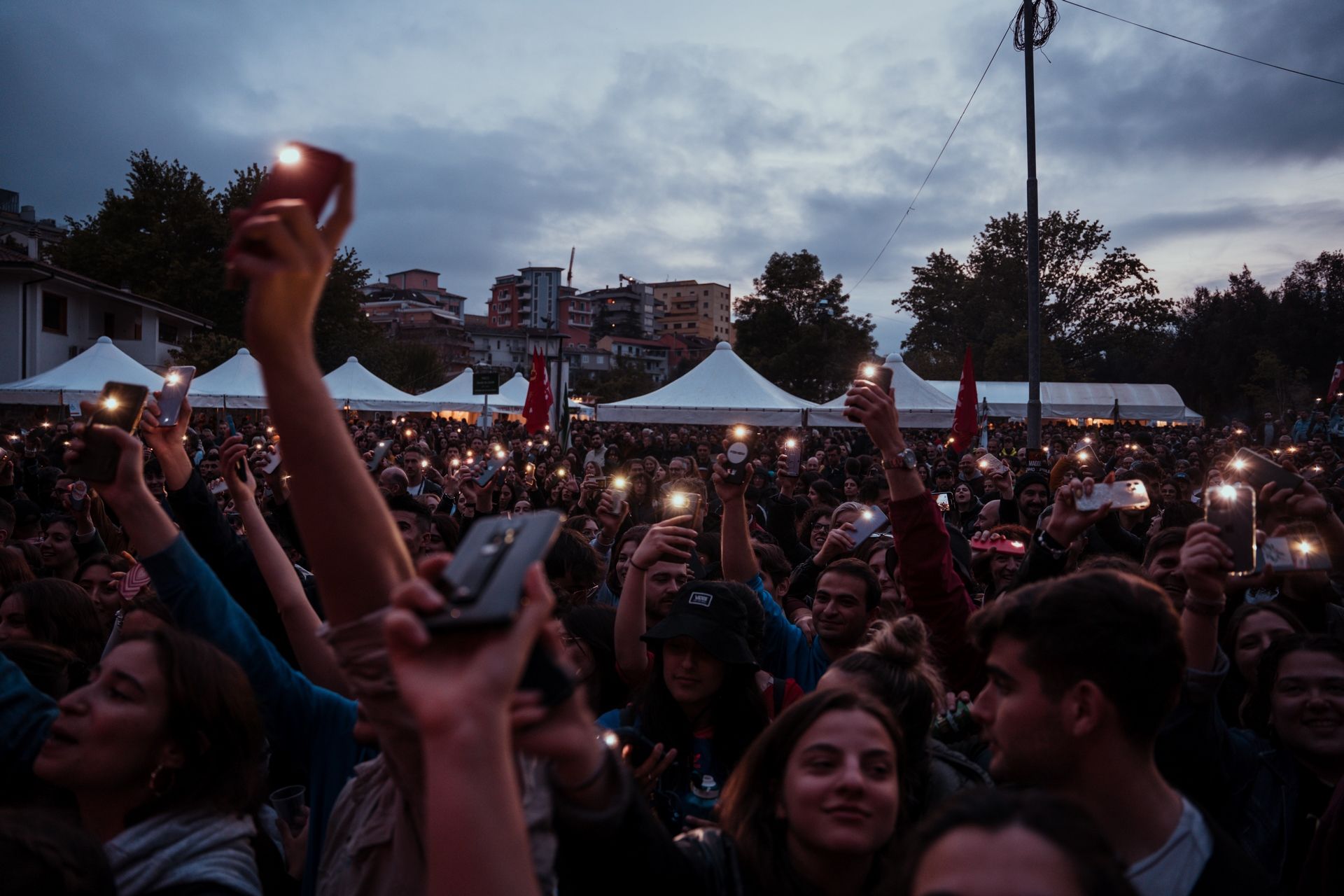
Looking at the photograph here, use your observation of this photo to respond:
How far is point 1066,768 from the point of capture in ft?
6.34

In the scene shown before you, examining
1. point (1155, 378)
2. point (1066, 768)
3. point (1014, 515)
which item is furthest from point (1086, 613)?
point (1155, 378)

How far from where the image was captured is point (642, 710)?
10.7 feet

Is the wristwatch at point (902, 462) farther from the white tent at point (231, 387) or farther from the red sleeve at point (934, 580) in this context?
the white tent at point (231, 387)

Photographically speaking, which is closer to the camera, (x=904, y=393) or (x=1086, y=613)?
(x=1086, y=613)

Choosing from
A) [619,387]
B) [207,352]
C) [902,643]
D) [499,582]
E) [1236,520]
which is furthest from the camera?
[619,387]

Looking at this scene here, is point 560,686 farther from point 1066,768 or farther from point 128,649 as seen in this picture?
point 128,649

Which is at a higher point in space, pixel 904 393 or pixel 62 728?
pixel 904 393

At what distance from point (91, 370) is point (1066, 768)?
2283 cm

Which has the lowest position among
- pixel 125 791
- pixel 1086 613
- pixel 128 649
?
pixel 125 791

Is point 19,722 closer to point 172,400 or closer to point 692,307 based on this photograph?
point 172,400

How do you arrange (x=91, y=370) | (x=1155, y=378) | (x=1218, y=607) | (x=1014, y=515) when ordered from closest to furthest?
1. (x=1218, y=607)
2. (x=1014, y=515)
3. (x=91, y=370)
4. (x=1155, y=378)

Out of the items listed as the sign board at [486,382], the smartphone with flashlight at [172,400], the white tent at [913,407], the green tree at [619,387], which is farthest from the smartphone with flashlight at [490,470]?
the green tree at [619,387]

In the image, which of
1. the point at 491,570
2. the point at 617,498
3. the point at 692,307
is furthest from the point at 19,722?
the point at 692,307

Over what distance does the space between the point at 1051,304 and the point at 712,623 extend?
5762 cm
